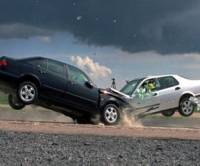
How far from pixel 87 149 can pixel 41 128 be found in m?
3.68

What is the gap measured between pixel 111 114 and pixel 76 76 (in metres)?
1.51

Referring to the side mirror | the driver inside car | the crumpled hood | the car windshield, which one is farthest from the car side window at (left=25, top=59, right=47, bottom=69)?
the driver inside car

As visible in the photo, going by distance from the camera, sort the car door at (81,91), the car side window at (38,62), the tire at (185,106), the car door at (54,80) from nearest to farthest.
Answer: the car side window at (38,62), the car door at (54,80), the car door at (81,91), the tire at (185,106)

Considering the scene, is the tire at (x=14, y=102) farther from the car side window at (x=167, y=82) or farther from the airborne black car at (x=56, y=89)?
the car side window at (x=167, y=82)

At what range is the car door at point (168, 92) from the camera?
2053 cm

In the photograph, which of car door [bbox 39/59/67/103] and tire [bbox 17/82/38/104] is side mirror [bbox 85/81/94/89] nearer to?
car door [bbox 39/59/67/103]

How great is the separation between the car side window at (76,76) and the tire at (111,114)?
1017 mm

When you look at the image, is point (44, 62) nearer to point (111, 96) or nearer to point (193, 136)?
point (111, 96)

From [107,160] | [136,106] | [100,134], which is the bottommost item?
[107,160]

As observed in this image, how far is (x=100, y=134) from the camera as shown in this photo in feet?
44.4

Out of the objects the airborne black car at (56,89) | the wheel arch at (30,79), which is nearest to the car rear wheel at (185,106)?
the airborne black car at (56,89)

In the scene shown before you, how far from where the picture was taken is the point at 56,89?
17375mm

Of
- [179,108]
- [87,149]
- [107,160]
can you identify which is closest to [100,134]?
[87,149]

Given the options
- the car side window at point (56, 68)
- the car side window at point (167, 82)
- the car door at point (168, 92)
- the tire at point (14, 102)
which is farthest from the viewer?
the car side window at point (167, 82)
